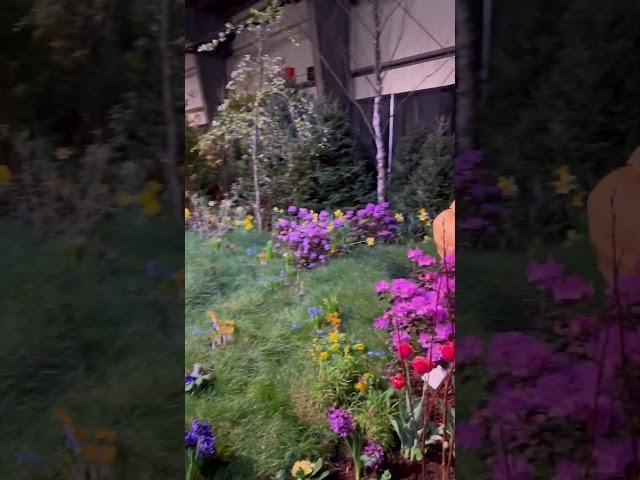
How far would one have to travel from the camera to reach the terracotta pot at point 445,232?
1.56 m

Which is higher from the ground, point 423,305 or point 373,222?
point 373,222

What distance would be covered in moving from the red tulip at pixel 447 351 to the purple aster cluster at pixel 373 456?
0.35 m

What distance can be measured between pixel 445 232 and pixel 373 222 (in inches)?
15.9

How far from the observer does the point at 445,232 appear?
159 centimetres

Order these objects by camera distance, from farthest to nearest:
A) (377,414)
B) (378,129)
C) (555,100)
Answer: (378,129), (377,414), (555,100)

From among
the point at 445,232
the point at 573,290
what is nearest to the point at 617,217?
the point at 573,290

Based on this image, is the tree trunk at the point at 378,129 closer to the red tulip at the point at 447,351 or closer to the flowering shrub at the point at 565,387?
the red tulip at the point at 447,351

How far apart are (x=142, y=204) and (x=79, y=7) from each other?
426mm

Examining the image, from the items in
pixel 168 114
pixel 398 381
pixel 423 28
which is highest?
pixel 423 28

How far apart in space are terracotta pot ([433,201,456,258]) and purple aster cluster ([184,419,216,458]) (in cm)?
83

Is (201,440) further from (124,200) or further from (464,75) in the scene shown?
(464,75)

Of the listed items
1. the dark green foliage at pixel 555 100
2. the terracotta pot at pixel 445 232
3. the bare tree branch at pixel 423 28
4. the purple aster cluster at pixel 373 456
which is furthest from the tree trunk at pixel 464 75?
the purple aster cluster at pixel 373 456

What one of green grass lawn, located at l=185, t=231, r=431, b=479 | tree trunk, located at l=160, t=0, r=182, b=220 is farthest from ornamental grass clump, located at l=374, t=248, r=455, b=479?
tree trunk, located at l=160, t=0, r=182, b=220

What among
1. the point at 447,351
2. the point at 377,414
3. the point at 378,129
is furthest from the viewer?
the point at 378,129
